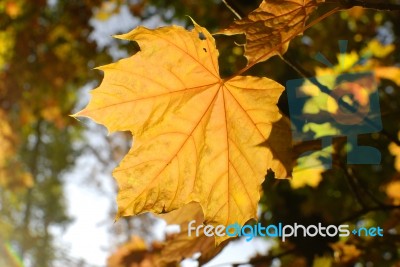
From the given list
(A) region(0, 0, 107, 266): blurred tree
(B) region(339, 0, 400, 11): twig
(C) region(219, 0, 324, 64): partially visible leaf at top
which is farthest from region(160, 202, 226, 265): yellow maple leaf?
(A) region(0, 0, 107, 266): blurred tree

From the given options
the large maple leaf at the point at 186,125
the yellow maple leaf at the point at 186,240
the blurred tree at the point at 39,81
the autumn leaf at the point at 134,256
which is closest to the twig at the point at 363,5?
the large maple leaf at the point at 186,125

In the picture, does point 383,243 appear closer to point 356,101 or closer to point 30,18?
point 356,101

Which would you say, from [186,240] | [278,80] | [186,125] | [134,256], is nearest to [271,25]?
[186,125]

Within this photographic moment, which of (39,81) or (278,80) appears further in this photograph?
(39,81)

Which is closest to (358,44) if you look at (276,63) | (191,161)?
(276,63)

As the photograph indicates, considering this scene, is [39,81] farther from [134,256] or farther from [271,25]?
[271,25]

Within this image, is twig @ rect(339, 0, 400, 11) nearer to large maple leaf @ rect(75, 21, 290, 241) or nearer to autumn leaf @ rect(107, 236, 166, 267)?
large maple leaf @ rect(75, 21, 290, 241)
